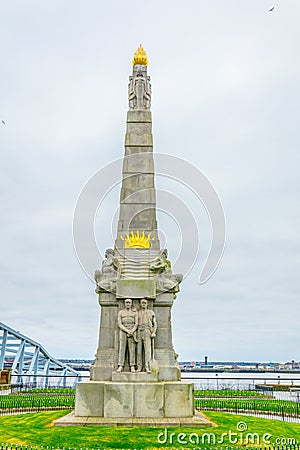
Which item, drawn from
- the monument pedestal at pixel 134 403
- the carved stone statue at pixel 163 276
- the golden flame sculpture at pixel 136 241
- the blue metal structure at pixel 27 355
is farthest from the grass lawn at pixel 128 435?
the blue metal structure at pixel 27 355

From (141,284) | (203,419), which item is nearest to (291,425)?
(203,419)

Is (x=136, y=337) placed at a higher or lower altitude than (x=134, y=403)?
higher

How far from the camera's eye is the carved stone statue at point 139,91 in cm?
2141

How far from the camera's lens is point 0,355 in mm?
54938

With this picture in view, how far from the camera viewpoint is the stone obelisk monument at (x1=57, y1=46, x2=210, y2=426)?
15336 millimetres

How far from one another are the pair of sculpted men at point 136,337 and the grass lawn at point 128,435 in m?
2.40

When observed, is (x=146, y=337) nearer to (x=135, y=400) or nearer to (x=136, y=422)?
(x=135, y=400)

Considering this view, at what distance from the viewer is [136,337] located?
16.3 metres

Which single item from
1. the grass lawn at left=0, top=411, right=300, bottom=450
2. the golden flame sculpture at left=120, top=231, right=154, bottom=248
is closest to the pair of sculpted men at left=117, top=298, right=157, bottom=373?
the grass lawn at left=0, top=411, right=300, bottom=450

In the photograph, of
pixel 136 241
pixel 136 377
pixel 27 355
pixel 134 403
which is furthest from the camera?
pixel 27 355

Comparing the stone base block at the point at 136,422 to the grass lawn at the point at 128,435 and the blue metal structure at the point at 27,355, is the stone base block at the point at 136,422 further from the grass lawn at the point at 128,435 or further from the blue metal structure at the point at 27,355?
the blue metal structure at the point at 27,355

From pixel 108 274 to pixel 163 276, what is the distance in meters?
1.97

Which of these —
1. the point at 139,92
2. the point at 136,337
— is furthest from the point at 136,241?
the point at 139,92

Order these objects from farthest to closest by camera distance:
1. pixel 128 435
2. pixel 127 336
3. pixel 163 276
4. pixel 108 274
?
pixel 108 274 < pixel 163 276 < pixel 127 336 < pixel 128 435
